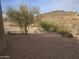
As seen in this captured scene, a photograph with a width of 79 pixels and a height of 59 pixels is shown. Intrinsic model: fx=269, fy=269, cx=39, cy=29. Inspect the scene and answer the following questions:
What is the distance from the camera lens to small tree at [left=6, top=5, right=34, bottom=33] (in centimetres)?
2959

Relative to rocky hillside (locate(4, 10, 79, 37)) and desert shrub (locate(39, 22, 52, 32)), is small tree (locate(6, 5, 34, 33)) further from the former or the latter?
rocky hillside (locate(4, 10, 79, 37))

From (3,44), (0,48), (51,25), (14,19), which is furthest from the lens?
(51,25)

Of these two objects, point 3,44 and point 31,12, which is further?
point 31,12

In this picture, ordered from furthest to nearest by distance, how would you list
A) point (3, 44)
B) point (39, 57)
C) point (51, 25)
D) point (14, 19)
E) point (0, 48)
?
point (51, 25) → point (14, 19) → point (3, 44) → point (0, 48) → point (39, 57)

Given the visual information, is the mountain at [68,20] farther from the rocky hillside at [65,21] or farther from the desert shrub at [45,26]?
the desert shrub at [45,26]

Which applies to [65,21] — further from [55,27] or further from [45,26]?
[55,27]

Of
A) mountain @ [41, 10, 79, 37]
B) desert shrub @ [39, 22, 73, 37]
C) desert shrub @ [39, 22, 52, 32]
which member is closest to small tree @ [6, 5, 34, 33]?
desert shrub @ [39, 22, 73, 37]

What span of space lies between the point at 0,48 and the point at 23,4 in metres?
15.9

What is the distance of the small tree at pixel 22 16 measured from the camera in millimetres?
29594

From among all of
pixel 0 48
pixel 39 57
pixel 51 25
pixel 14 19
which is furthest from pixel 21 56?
pixel 51 25

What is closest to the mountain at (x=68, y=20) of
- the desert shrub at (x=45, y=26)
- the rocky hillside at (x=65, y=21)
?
the rocky hillside at (x=65, y=21)

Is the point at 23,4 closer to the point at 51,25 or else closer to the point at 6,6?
the point at 6,6

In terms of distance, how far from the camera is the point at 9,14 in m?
30.1

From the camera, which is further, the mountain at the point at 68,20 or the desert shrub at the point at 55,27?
the mountain at the point at 68,20
